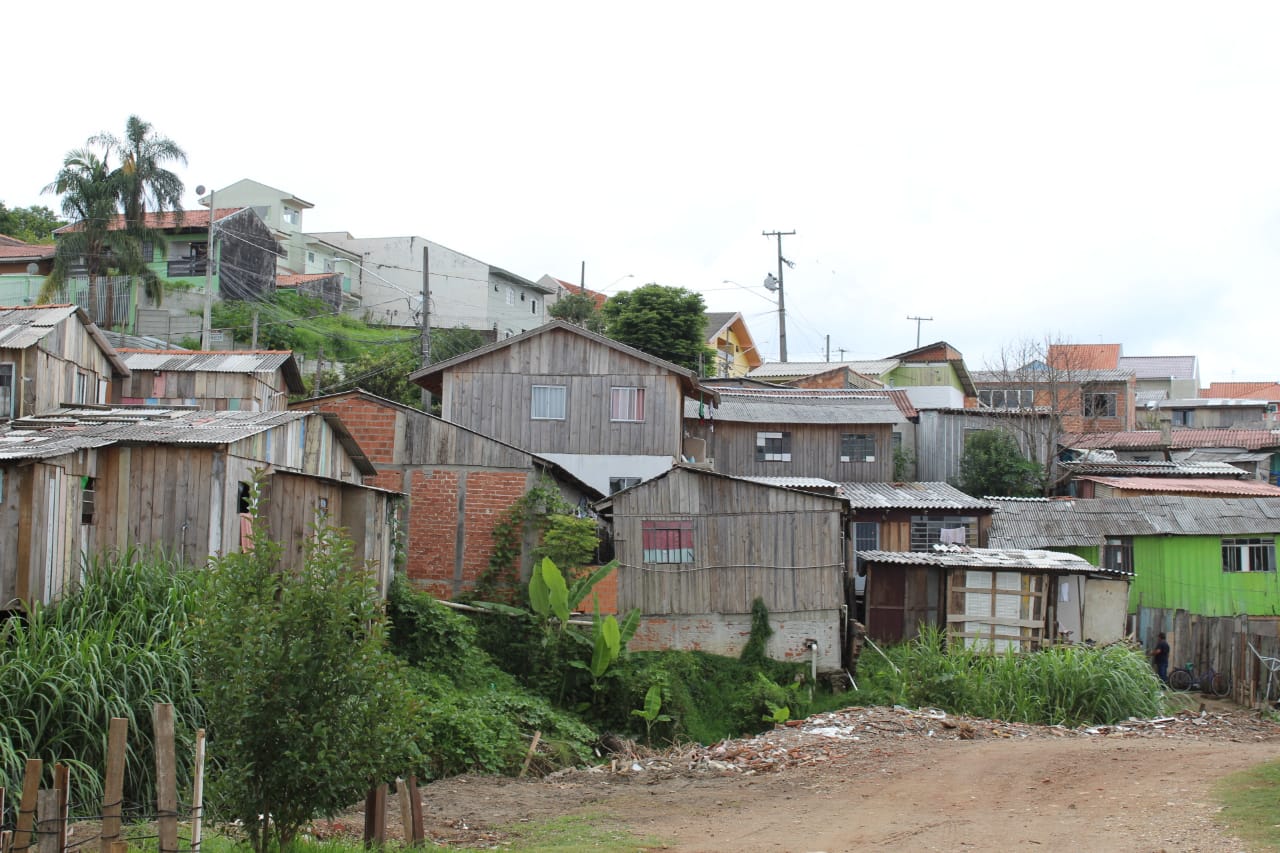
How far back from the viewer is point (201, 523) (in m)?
15.0

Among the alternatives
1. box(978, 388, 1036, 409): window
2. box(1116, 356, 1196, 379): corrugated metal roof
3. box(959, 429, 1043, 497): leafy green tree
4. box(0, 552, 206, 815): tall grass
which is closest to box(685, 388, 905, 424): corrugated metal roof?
box(959, 429, 1043, 497): leafy green tree

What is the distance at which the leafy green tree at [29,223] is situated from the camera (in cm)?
5447

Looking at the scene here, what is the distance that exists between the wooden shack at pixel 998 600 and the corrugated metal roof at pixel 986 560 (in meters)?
0.02

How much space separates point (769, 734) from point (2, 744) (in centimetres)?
1075

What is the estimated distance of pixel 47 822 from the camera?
761 centimetres

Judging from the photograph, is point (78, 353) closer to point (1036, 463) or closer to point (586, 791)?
point (586, 791)

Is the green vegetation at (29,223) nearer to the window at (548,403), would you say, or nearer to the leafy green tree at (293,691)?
the window at (548,403)

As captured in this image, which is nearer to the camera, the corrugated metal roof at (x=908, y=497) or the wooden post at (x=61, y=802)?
the wooden post at (x=61, y=802)

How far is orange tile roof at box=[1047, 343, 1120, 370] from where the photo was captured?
4606cm

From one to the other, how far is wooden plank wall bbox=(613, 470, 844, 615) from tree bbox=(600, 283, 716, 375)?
1765cm

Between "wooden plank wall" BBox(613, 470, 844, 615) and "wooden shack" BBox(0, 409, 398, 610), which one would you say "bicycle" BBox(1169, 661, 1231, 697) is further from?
"wooden shack" BBox(0, 409, 398, 610)

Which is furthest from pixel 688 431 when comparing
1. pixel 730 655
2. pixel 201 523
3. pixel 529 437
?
pixel 201 523

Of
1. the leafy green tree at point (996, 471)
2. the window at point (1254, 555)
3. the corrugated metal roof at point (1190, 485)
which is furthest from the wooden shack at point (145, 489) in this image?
the leafy green tree at point (996, 471)

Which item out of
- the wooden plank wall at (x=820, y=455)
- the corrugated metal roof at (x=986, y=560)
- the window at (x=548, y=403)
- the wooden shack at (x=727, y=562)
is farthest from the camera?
the wooden plank wall at (x=820, y=455)
